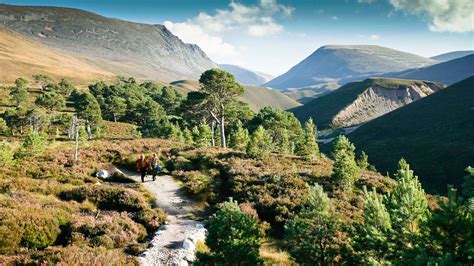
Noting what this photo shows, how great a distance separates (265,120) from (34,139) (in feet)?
148

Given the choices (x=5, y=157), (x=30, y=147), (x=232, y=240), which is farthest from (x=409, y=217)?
(x=30, y=147)

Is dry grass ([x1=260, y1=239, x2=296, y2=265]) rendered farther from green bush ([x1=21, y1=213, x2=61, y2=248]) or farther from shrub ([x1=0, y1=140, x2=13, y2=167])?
shrub ([x1=0, y1=140, x2=13, y2=167])

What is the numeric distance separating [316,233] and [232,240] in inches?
131

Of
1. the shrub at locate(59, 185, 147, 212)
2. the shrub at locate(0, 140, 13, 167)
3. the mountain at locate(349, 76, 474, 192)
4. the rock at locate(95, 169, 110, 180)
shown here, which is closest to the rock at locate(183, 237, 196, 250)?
the shrub at locate(59, 185, 147, 212)

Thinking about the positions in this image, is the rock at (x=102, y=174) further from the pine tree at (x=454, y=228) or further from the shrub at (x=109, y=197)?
the pine tree at (x=454, y=228)

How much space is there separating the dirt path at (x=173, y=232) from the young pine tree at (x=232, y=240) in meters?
2.21

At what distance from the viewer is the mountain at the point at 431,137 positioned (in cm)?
7388

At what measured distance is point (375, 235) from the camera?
35.6 feet

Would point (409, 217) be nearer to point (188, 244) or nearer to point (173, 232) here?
point (188, 244)

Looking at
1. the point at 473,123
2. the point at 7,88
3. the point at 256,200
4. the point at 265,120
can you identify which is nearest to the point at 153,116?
the point at 265,120

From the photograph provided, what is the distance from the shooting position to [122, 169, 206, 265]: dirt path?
1337 cm

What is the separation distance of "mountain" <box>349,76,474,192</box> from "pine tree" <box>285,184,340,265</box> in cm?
6543

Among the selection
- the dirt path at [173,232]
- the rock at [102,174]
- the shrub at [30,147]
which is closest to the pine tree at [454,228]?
the dirt path at [173,232]

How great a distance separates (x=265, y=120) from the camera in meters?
66.1
